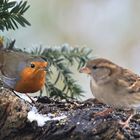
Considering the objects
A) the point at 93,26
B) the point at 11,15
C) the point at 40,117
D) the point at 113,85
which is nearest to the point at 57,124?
the point at 40,117

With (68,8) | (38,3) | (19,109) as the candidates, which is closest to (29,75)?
(19,109)

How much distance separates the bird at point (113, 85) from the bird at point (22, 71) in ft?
0.76

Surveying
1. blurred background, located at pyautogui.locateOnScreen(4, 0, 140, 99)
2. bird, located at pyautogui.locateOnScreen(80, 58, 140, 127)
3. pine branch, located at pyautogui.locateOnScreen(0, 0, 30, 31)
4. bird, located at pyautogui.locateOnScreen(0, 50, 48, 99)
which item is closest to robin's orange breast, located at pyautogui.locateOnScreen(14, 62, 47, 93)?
bird, located at pyautogui.locateOnScreen(0, 50, 48, 99)

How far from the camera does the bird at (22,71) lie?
242cm

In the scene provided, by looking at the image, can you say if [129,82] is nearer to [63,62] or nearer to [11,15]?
[63,62]

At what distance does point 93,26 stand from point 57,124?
247cm

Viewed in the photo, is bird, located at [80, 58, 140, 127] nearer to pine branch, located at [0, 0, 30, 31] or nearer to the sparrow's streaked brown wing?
the sparrow's streaked brown wing

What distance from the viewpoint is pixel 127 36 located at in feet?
13.6

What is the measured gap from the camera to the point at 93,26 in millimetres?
4301

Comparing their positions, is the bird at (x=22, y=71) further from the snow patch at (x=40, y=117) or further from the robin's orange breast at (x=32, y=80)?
the snow patch at (x=40, y=117)

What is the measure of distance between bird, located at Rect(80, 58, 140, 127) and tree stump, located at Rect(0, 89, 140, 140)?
120 mm

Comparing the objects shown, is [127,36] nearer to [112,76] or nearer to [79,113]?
[112,76]

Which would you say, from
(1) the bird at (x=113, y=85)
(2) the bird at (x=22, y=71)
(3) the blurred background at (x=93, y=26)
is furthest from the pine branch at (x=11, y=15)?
(3) the blurred background at (x=93, y=26)

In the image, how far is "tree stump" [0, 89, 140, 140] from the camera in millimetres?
1824
